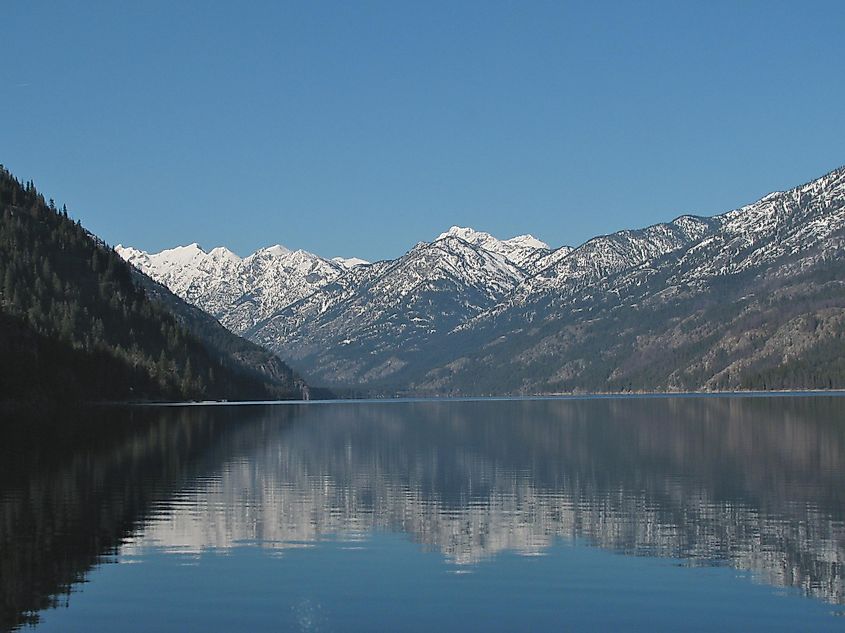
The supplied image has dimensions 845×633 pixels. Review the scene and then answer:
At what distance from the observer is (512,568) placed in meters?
49.9

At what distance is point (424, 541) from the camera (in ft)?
189

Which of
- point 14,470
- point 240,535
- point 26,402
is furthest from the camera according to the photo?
point 26,402

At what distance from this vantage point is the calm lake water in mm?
41281

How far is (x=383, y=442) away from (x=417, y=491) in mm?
61711

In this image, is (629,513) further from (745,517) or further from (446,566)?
(446,566)

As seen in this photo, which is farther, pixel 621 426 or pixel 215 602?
pixel 621 426

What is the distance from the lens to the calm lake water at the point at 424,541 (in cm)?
4128

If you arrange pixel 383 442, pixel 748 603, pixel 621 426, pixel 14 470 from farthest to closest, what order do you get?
pixel 621 426, pixel 383 442, pixel 14 470, pixel 748 603

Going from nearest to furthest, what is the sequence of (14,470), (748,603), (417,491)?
(748,603) < (417,491) < (14,470)

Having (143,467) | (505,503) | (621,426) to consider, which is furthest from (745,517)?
(621,426)

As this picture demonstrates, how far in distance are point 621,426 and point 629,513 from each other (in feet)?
359

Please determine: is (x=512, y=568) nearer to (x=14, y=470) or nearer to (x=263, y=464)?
(x=14, y=470)

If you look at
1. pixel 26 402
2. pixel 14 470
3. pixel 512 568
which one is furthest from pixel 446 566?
pixel 26 402

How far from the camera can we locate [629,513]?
6694 centimetres
